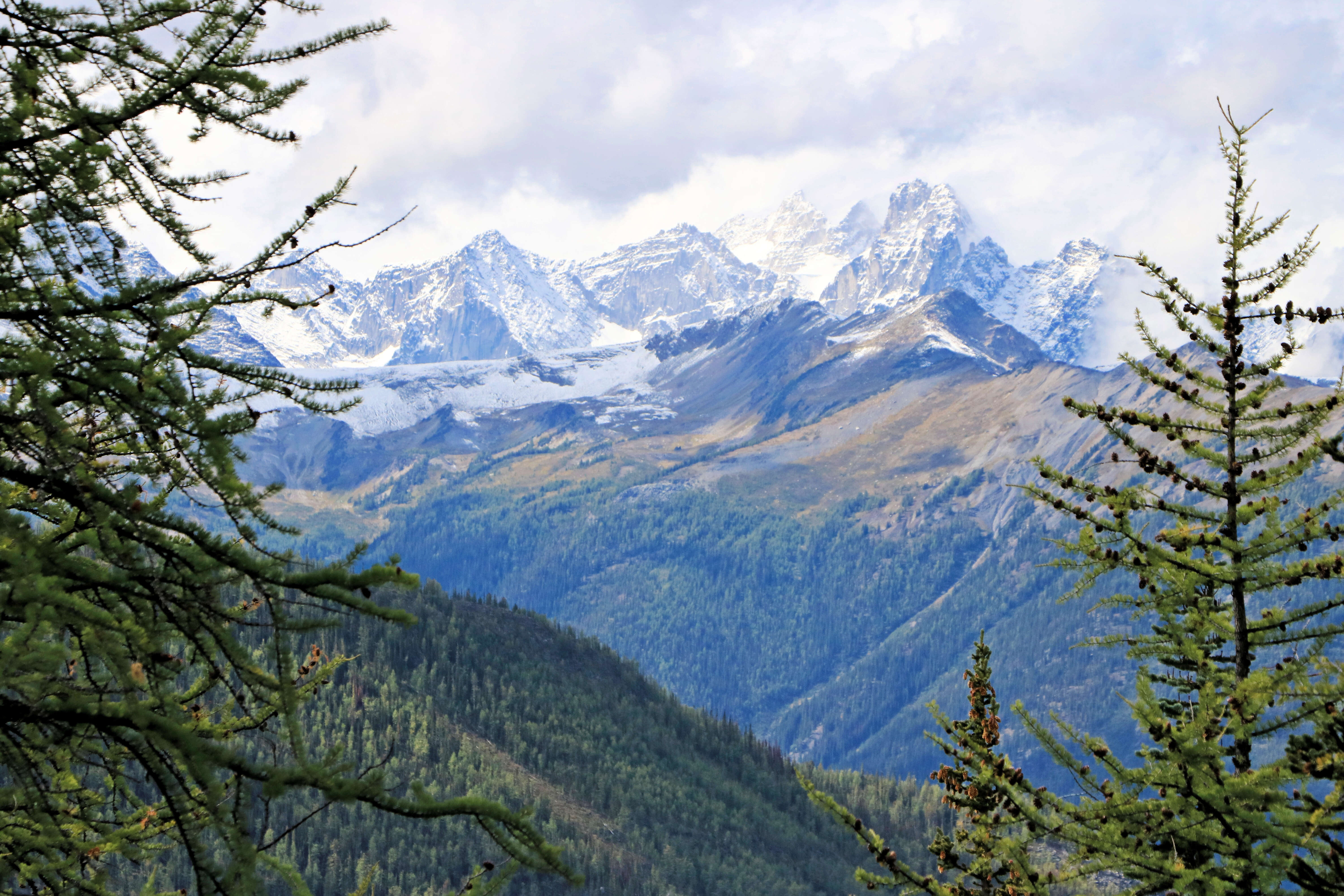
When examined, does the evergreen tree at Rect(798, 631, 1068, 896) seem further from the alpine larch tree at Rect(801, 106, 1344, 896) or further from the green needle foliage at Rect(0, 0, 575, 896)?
the green needle foliage at Rect(0, 0, 575, 896)

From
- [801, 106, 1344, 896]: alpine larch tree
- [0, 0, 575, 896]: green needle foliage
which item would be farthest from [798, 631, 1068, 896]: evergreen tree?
[0, 0, 575, 896]: green needle foliage

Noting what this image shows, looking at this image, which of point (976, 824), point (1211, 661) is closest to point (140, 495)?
point (1211, 661)

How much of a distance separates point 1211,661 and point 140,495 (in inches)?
472

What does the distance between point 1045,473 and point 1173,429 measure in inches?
89.9

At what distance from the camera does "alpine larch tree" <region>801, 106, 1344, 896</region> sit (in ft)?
32.1

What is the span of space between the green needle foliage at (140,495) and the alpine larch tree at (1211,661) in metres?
6.90

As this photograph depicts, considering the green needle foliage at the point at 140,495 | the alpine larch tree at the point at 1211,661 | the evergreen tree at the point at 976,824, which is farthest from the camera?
the evergreen tree at the point at 976,824

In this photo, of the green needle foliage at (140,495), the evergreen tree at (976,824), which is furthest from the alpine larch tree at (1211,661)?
the green needle foliage at (140,495)

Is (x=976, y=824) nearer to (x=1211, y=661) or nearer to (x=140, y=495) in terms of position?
(x=1211, y=661)

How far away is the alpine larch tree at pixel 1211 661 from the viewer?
385 inches

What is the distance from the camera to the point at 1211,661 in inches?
513

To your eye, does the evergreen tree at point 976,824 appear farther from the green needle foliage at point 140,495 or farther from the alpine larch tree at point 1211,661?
the green needle foliage at point 140,495

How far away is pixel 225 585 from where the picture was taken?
633cm

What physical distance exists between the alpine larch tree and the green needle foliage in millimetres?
6899
